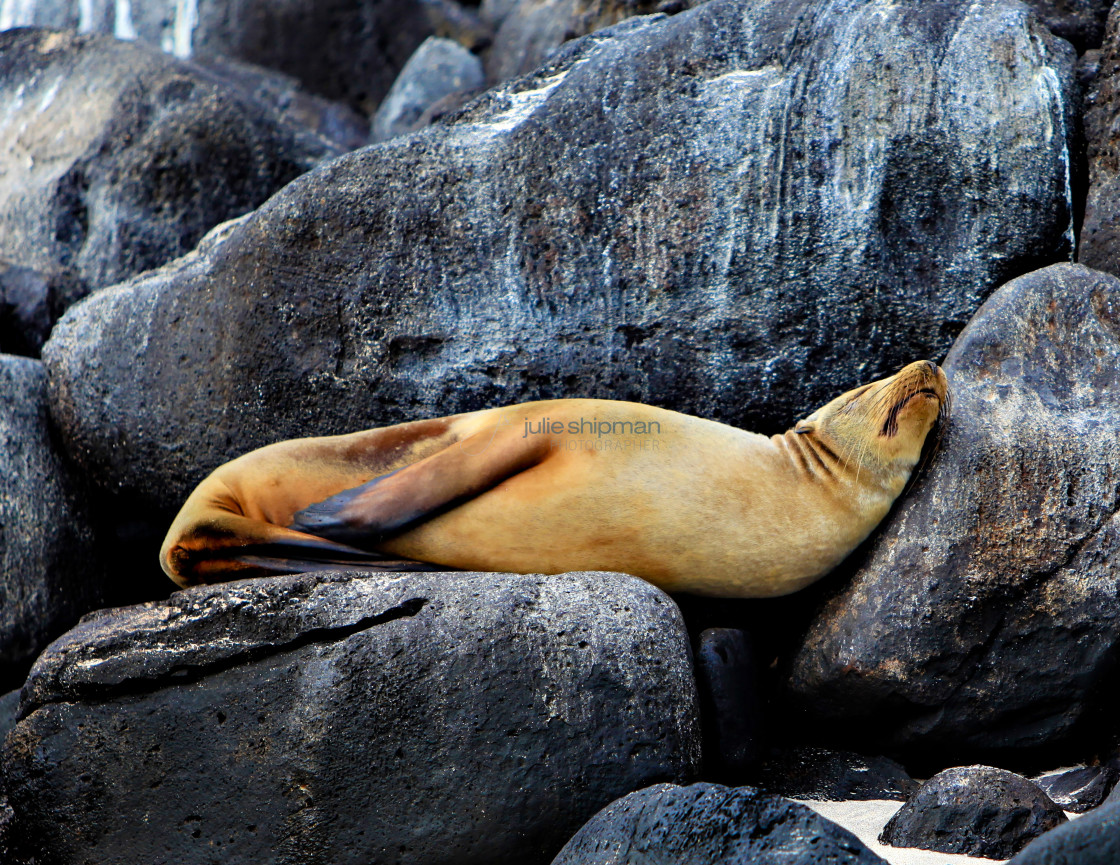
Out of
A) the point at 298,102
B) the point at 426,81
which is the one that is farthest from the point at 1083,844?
the point at 426,81

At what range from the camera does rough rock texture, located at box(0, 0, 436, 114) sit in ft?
33.2

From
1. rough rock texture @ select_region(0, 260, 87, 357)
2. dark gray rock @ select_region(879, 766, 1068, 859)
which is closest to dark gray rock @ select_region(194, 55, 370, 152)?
rough rock texture @ select_region(0, 260, 87, 357)

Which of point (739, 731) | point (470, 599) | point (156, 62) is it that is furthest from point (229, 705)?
point (156, 62)

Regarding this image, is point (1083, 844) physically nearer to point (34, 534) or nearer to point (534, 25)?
point (34, 534)

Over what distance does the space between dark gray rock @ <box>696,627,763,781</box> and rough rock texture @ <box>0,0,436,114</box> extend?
7.55 metres

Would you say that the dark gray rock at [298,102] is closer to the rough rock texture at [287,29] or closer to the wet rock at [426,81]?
the wet rock at [426,81]

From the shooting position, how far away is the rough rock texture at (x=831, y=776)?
368 centimetres

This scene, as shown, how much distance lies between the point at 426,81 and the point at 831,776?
687cm

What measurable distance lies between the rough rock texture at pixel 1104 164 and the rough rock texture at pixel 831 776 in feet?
6.60

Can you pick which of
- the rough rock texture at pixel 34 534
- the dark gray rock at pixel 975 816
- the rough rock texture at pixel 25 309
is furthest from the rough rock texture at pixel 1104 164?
the rough rock texture at pixel 25 309

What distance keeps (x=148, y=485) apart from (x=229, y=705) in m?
1.83

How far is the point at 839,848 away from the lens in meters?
2.43

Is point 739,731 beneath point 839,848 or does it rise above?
beneath

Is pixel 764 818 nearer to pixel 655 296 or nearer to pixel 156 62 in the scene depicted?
pixel 655 296
